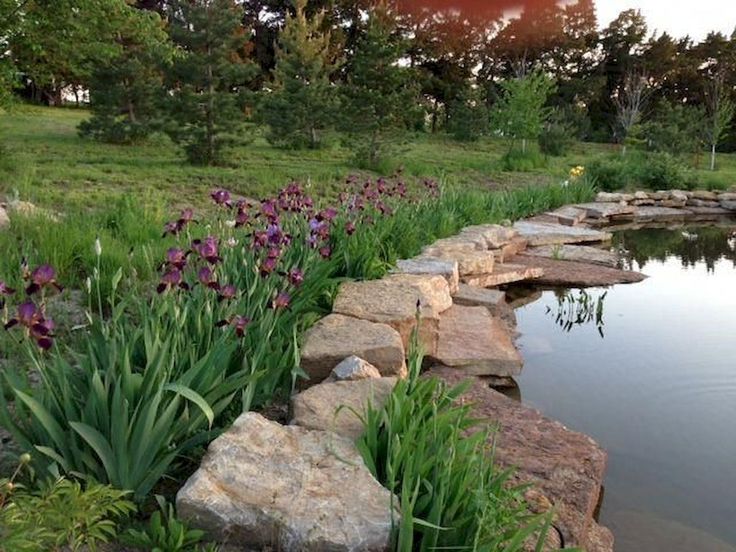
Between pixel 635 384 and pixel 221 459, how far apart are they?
2.43 m

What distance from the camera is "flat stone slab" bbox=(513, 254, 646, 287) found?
217 inches

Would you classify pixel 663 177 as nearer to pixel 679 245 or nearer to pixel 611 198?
pixel 611 198

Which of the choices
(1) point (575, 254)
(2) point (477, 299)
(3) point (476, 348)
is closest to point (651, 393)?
(3) point (476, 348)

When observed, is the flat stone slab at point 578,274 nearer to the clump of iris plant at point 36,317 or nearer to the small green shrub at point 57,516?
the clump of iris plant at point 36,317

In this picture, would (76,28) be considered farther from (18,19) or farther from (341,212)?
(341,212)

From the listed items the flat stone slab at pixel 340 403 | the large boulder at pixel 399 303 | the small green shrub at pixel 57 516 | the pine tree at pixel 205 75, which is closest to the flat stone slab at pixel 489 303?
the large boulder at pixel 399 303

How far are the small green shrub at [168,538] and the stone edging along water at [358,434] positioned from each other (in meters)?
0.05

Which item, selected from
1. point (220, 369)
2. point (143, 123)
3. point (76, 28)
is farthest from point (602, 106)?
point (220, 369)

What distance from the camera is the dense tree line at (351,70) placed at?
9133 mm

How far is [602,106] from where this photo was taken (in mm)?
34281

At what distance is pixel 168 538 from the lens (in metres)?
1.51

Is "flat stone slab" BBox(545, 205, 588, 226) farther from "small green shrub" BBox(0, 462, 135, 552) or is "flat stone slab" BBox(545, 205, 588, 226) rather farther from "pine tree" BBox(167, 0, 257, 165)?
"small green shrub" BBox(0, 462, 135, 552)

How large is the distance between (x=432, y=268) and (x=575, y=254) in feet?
9.24

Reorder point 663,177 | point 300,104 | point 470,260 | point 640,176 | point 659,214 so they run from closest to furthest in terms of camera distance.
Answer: point 470,260 < point 659,214 < point 663,177 < point 640,176 < point 300,104
